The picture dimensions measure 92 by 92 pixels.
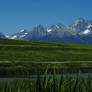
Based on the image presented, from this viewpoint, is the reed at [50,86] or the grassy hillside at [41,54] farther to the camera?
the grassy hillside at [41,54]

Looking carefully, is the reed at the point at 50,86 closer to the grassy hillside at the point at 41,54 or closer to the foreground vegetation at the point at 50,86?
the foreground vegetation at the point at 50,86

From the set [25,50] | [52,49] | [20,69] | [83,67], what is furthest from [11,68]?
[52,49]

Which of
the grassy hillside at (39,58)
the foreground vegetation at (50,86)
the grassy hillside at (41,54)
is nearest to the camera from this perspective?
the foreground vegetation at (50,86)

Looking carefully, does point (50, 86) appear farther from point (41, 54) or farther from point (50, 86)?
point (41, 54)

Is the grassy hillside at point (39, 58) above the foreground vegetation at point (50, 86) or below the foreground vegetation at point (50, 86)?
below

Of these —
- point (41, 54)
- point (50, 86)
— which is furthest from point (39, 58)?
point (50, 86)

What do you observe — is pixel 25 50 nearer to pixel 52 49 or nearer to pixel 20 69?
pixel 52 49

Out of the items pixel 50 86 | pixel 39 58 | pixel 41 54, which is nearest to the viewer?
pixel 50 86

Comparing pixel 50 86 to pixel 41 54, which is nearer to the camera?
pixel 50 86

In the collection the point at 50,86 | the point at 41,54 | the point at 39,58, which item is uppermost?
the point at 50,86

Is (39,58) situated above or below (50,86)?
below

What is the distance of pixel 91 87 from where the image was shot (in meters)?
9.39

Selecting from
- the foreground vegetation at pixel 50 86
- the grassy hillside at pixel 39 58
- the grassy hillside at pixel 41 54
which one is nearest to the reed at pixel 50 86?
the foreground vegetation at pixel 50 86

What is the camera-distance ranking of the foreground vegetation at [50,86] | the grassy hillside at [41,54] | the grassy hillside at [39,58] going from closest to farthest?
1. the foreground vegetation at [50,86]
2. the grassy hillside at [39,58]
3. the grassy hillside at [41,54]
